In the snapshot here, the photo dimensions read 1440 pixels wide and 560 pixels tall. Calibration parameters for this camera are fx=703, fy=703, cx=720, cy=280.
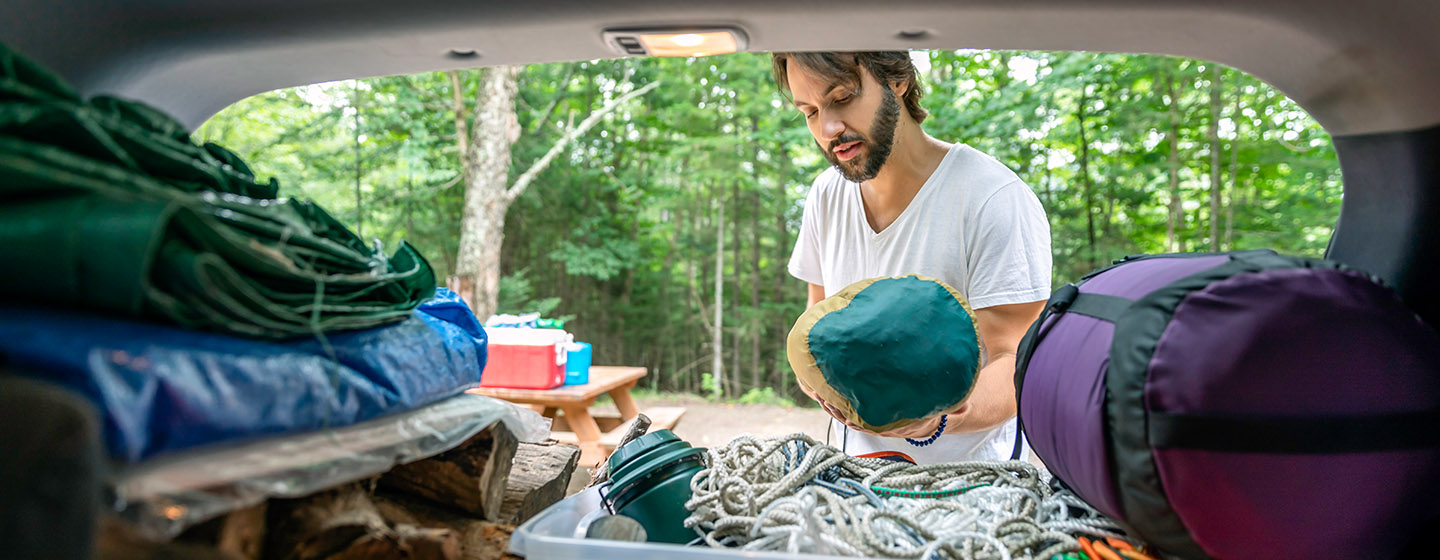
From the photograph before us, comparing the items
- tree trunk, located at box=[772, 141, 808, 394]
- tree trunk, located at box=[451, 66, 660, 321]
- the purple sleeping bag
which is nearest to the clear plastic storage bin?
the purple sleeping bag

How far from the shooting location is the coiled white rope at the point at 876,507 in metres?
0.68

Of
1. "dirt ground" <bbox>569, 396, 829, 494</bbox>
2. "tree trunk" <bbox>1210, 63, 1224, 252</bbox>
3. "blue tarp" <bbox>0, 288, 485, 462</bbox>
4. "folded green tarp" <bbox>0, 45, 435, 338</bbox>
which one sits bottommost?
"dirt ground" <bbox>569, 396, 829, 494</bbox>

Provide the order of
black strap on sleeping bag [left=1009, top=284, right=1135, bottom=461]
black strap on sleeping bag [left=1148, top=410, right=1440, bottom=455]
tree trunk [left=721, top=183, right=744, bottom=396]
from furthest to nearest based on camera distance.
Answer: tree trunk [left=721, top=183, right=744, bottom=396]
black strap on sleeping bag [left=1009, top=284, right=1135, bottom=461]
black strap on sleeping bag [left=1148, top=410, right=1440, bottom=455]

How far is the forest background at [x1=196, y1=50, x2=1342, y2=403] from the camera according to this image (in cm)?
610

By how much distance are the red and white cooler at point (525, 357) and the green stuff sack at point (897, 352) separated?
9.17 feet

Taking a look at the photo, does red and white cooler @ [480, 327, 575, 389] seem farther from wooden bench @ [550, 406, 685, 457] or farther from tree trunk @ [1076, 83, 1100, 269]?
tree trunk @ [1076, 83, 1100, 269]

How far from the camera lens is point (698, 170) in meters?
9.64

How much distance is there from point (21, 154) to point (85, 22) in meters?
0.29

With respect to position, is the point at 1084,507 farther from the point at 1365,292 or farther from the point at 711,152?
the point at 711,152

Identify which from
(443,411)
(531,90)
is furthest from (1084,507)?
(531,90)

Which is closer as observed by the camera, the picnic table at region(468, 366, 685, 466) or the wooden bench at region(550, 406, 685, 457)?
the picnic table at region(468, 366, 685, 466)

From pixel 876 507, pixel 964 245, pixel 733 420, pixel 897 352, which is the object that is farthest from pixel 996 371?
pixel 733 420

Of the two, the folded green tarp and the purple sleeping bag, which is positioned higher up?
the folded green tarp

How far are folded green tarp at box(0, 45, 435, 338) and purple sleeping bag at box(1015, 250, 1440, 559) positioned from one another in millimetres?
677
